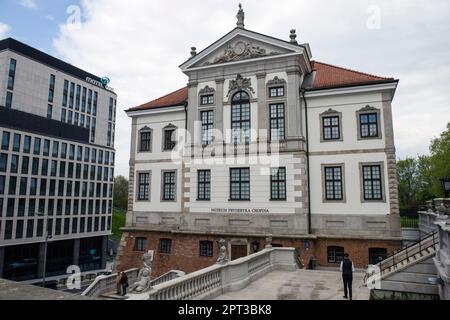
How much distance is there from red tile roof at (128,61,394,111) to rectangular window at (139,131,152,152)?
217 centimetres

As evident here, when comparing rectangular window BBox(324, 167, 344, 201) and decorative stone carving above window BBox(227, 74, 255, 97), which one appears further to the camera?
decorative stone carving above window BBox(227, 74, 255, 97)

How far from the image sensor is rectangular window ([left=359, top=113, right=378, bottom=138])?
23.1 m

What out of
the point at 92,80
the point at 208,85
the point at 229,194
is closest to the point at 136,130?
the point at 208,85

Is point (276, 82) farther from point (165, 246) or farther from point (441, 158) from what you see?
point (441, 158)

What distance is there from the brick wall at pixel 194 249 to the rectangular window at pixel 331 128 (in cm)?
699

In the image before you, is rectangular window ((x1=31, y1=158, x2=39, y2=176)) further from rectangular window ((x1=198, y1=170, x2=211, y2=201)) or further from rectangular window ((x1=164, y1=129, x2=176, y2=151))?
rectangular window ((x1=198, y1=170, x2=211, y2=201))

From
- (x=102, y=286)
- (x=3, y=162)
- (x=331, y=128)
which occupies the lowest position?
(x=102, y=286)

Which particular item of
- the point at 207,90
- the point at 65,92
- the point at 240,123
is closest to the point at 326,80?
the point at 240,123

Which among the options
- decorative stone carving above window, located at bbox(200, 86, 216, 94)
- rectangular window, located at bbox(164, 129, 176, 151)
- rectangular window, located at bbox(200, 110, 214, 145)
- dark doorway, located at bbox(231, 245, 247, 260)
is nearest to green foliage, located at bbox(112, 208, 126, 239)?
rectangular window, located at bbox(164, 129, 176, 151)

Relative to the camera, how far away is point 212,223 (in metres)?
25.5

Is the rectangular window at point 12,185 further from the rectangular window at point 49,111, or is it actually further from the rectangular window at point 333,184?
the rectangular window at point 333,184

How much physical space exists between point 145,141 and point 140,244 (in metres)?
8.69

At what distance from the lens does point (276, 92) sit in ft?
83.0

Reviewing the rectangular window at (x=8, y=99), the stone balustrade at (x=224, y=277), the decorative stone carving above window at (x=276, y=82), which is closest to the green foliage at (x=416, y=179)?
the decorative stone carving above window at (x=276, y=82)
